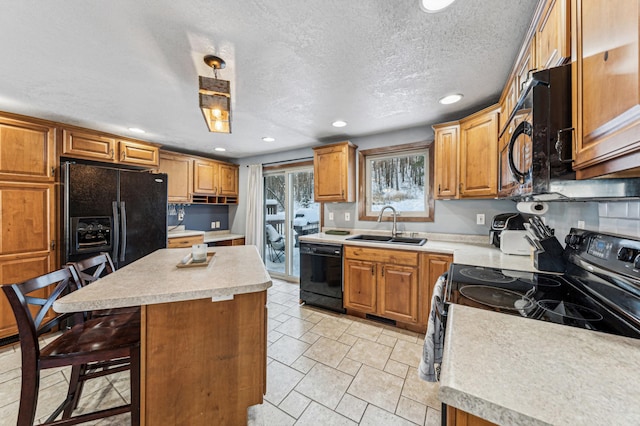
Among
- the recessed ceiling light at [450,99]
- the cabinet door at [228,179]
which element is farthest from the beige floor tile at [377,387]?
the cabinet door at [228,179]

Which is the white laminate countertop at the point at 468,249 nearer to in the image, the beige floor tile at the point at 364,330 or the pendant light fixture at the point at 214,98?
the beige floor tile at the point at 364,330

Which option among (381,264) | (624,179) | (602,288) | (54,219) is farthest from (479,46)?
(54,219)

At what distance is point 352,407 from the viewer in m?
1.55

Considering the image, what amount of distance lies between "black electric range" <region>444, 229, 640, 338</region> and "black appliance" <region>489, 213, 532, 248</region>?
2.71 feet

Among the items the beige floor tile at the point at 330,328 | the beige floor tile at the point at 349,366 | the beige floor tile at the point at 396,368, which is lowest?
the beige floor tile at the point at 349,366

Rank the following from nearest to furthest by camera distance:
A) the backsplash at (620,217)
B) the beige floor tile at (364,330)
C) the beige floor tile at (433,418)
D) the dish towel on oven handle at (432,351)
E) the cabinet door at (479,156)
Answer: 1. the backsplash at (620,217)
2. the dish towel on oven handle at (432,351)
3. the beige floor tile at (433,418)
4. the cabinet door at (479,156)
5. the beige floor tile at (364,330)

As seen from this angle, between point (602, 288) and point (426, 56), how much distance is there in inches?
59.6

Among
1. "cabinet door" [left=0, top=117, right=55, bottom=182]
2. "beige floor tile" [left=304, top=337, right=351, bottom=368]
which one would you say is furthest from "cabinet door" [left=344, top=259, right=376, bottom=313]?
"cabinet door" [left=0, top=117, right=55, bottom=182]

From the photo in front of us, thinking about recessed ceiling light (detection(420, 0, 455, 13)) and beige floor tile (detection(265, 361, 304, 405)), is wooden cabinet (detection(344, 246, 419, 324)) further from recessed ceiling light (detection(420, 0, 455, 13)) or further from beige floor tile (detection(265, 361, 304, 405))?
recessed ceiling light (detection(420, 0, 455, 13))

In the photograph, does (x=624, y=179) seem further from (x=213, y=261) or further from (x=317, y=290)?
(x=317, y=290)

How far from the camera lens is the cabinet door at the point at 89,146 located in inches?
101

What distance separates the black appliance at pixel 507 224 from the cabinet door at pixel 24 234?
4.36 m

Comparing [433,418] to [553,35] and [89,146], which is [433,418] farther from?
[89,146]

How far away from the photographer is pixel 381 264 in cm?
259
